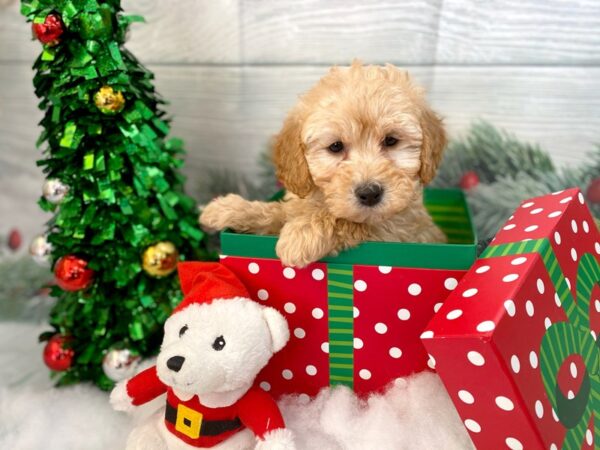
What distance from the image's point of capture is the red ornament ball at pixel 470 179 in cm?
220

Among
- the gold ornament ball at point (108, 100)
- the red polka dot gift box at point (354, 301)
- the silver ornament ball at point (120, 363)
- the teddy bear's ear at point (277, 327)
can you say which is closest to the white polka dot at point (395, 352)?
the red polka dot gift box at point (354, 301)

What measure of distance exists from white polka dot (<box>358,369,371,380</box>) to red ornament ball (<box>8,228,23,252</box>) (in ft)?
5.94

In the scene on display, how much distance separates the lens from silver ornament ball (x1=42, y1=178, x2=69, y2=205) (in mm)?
1739

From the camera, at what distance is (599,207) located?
7.04 feet

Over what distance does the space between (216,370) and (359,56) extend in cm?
136

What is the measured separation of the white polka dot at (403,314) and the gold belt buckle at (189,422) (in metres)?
0.56

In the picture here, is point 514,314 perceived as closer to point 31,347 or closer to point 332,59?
point 332,59

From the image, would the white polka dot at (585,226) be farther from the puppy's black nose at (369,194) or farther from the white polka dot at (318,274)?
the white polka dot at (318,274)

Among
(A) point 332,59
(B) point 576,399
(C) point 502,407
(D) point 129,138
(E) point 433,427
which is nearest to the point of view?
(C) point 502,407

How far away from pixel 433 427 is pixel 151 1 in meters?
1.85

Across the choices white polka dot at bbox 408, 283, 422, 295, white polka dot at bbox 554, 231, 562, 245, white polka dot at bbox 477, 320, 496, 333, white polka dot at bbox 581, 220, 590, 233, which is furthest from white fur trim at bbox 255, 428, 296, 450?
white polka dot at bbox 581, 220, 590, 233

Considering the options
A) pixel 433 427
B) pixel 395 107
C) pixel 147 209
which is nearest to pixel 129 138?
pixel 147 209

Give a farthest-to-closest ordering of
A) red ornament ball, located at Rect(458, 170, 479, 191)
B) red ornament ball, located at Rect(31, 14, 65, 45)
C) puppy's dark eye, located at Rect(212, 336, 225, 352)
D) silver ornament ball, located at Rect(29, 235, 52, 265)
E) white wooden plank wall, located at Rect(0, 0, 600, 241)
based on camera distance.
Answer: red ornament ball, located at Rect(458, 170, 479, 191) < white wooden plank wall, located at Rect(0, 0, 600, 241) < silver ornament ball, located at Rect(29, 235, 52, 265) < red ornament ball, located at Rect(31, 14, 65, 45) < puppy's dark eye, located at Rect(212, 336, 225, 352)

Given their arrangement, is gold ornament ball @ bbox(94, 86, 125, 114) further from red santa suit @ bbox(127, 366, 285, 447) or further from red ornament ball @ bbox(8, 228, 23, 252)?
red ornament ball @ bbox(8, 228, 23, 252)
